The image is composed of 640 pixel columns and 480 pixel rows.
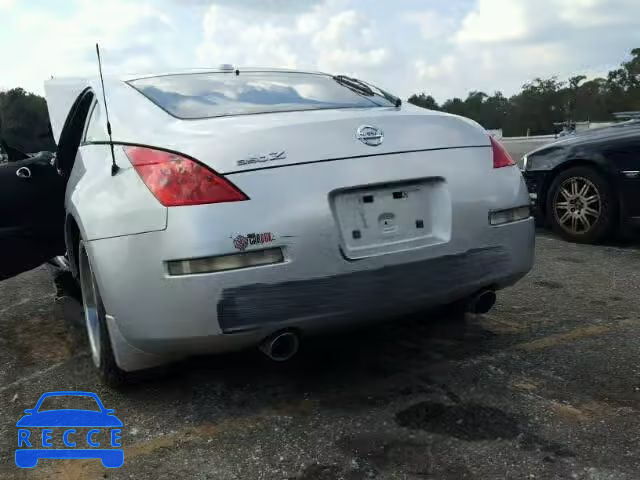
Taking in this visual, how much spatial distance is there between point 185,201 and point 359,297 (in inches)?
29.1

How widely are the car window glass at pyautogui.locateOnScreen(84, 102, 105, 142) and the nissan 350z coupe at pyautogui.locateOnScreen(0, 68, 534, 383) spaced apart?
172 millimetres

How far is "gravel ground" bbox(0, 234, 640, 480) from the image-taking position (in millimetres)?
2240

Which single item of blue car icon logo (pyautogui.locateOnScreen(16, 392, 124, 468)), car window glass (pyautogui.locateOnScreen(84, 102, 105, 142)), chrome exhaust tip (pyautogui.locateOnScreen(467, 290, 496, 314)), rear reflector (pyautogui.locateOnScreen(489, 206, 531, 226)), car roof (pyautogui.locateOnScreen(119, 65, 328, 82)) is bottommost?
blue car icon logo (pyautogui.locateOnScreen(16, 392, 124, 468))

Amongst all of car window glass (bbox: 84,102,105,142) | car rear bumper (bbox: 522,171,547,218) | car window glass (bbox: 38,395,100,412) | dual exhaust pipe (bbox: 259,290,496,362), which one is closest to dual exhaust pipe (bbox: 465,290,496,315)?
dual exhaust pipe (bbox: 259,290,496,362)

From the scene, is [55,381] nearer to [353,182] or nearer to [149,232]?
[149,232]

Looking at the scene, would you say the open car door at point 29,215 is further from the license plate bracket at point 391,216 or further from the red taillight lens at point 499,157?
the red taillight lens at point 499,157

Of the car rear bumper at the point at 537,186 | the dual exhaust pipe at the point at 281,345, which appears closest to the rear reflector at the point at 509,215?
the dual exhaust pipe at the point at 281,345

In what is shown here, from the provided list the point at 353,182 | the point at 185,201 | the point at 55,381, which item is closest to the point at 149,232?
the point at 185,201

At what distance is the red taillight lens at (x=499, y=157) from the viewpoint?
2.88 metres

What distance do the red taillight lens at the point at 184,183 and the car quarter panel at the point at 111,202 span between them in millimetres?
42

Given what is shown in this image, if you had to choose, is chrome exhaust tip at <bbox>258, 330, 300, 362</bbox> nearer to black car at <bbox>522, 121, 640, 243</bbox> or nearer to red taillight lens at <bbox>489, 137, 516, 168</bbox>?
red taillight lens at <bbox>489, 137, 516, 168</bbox>

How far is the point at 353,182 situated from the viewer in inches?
97.2

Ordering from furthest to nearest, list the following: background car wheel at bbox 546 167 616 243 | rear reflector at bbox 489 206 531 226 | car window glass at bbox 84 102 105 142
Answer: background car wheel at bbox 546 167 616 243
car window glass at bbox 84 102 105 142
rear reflector at bbox 489 206 531 226

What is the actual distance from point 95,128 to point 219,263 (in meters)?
1.41
